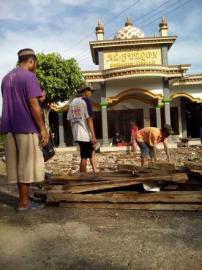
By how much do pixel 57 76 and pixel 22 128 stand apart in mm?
16563

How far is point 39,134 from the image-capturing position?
400 centimetres

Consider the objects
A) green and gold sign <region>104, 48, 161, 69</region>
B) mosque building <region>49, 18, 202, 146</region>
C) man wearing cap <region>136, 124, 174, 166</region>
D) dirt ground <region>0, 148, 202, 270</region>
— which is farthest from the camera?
green and gold sign <region>104, 48, 161, 69</region>

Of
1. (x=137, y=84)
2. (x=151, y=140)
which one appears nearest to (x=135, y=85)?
(x=137, y=84)

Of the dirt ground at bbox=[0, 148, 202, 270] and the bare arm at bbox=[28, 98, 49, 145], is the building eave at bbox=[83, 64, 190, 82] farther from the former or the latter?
the dirt ground at bbox=[0, 148, 202, 270]

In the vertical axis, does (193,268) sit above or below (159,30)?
below

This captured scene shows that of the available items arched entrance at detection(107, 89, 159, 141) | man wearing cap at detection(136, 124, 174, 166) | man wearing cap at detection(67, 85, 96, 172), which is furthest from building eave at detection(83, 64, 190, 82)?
man wearing cap at detection(67, 85, 96, 172)

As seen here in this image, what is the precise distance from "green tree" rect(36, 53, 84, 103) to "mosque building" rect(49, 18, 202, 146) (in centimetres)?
82

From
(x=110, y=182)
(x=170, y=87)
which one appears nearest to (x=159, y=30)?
(x=170, y=87)

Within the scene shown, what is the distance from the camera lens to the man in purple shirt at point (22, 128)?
12.7 ft

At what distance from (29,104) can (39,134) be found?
14.0 inches

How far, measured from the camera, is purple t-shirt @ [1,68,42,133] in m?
3.87

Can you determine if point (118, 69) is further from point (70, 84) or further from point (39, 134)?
point (39, 134)

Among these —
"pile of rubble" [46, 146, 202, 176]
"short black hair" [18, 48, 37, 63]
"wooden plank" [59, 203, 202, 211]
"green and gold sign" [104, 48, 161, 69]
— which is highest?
"green and gold sign" [104, 48, 161, 69]

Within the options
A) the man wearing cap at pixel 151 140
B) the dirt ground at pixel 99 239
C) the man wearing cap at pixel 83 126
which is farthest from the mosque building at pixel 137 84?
the dirt ground at pixel 99 239
